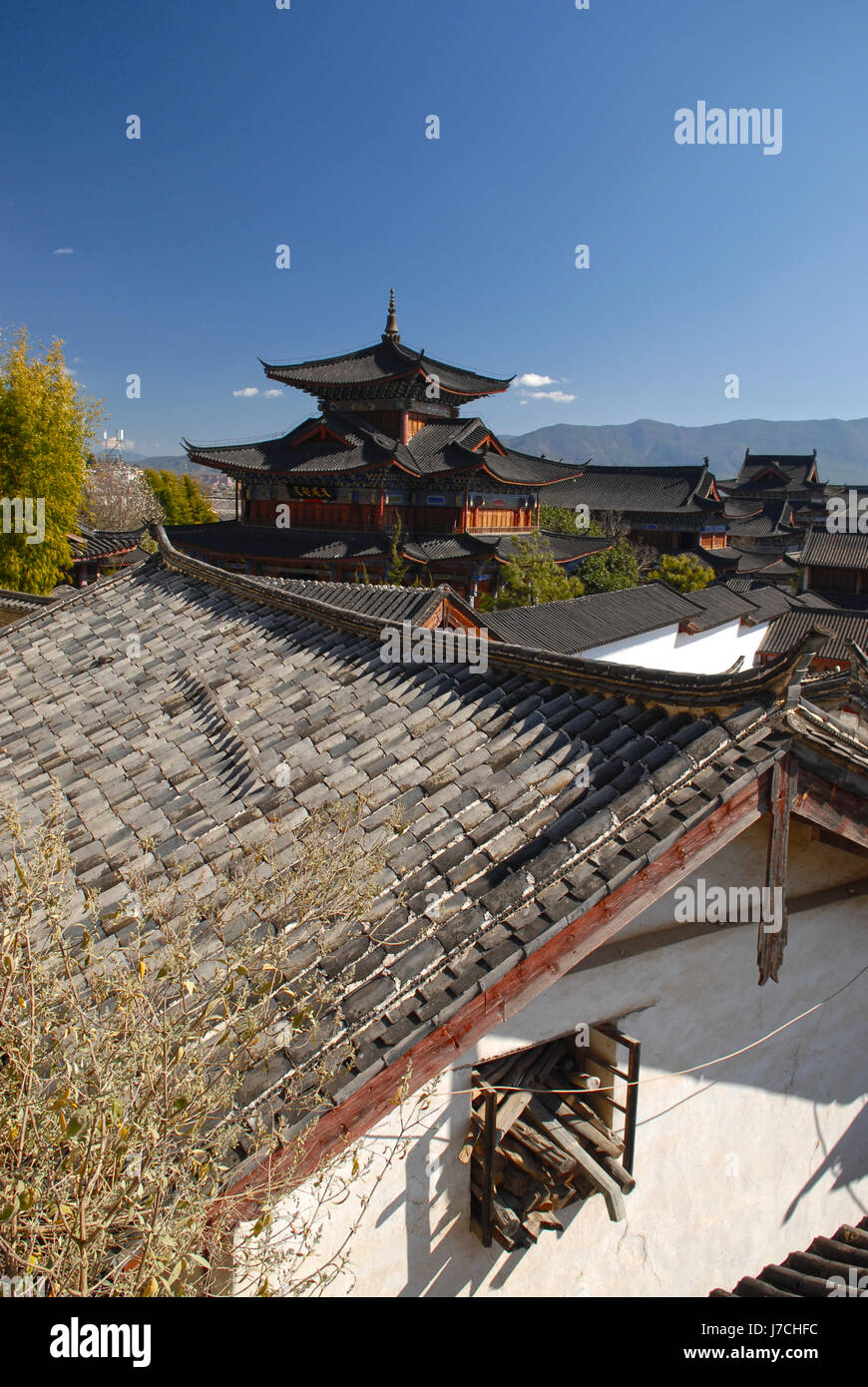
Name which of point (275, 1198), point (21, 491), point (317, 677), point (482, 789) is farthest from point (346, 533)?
point (275, 1198)

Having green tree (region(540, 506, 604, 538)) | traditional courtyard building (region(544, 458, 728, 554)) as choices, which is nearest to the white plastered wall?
green tree (region(540, 506, 604, 538))

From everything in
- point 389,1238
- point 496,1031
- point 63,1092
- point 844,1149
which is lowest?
point 844,1149

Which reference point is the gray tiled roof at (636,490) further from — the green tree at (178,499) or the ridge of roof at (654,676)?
the ridge of roof at (654,676)

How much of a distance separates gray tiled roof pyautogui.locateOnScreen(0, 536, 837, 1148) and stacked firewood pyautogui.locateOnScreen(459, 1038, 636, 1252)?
1229 millimetres

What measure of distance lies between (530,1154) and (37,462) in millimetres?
22790

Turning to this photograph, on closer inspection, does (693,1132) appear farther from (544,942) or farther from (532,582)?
(532,582)

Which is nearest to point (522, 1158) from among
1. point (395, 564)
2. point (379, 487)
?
point (395, 564)

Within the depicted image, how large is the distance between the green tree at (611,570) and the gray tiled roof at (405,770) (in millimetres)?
23108

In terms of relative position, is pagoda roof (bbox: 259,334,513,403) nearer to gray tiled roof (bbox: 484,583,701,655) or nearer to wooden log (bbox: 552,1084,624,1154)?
gray tiled roof (bbox: 484,583,701,655)

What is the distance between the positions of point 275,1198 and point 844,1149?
198 inches

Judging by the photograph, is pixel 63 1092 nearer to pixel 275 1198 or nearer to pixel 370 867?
pixel 275 1198

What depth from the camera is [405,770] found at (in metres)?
5.04

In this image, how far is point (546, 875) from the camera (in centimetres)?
378

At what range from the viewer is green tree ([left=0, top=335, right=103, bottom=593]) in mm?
21859
